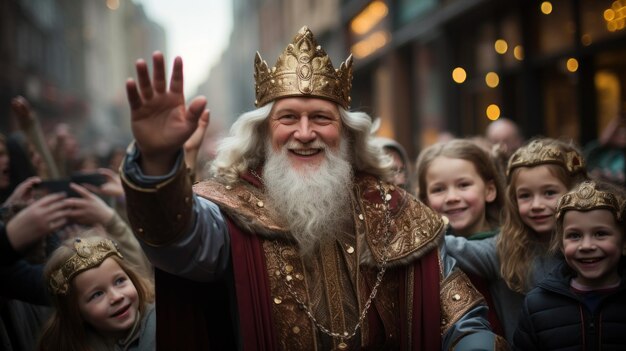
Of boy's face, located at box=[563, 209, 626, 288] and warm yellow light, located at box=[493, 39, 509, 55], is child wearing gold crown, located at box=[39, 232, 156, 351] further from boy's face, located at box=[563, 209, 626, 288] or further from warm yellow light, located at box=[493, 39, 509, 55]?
warm yellow light, located at box=[493, 39, 509, 55]

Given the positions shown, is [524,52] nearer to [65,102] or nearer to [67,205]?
[67,205]

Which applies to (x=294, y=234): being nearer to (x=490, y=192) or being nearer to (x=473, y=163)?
(x=473, y=163)

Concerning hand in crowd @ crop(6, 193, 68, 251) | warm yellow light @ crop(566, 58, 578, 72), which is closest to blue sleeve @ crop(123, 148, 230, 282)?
hand in crowd @ crop(6, 193, 68, 251)

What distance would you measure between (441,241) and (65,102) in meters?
36.1

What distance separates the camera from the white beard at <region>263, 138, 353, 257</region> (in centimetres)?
295

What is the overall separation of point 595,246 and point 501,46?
283 inches

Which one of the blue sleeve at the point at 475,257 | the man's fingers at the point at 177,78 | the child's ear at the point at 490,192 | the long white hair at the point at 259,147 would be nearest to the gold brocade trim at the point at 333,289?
the long white hair at the point at 259,147

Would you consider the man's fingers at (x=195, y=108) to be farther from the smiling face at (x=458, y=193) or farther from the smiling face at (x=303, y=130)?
the smiling face at (x=458, y=193)

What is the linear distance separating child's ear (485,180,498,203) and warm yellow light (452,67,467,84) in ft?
23.0

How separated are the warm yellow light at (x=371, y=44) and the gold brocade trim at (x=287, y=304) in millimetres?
11306

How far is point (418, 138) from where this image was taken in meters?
12.6

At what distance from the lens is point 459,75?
1069cm

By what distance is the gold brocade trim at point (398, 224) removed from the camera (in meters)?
2.95

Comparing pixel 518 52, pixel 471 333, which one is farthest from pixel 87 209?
pixel 518 52
